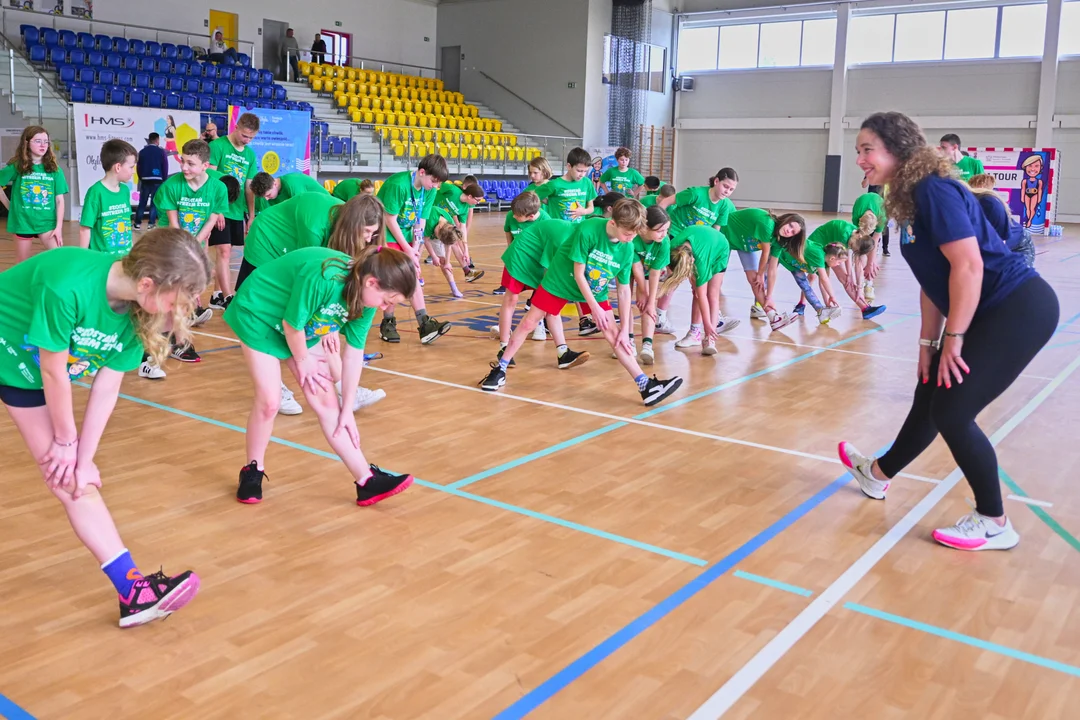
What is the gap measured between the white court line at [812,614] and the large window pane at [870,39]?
24917 mm

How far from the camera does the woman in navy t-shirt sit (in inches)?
136

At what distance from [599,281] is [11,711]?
426cm

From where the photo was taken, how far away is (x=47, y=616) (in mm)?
3064

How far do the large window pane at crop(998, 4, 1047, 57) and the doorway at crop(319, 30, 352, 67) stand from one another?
17.2 meters

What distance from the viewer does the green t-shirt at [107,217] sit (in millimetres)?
6434

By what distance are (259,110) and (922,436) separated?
52.3ft

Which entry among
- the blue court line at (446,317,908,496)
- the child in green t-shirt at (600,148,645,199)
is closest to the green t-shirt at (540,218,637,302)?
the blue court line at (446,317,908,496)

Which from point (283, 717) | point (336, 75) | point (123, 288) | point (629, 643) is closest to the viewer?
point (283, 717)

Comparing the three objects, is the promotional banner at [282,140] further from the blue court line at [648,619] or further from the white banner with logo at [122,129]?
the blue court line at [648,619]

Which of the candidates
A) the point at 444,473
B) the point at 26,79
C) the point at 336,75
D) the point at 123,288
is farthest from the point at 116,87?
the point at 123,288

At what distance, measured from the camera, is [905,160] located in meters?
3.60

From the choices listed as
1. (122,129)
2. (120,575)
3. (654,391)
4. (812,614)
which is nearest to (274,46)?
(122,129)

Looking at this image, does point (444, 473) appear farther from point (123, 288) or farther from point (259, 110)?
point (259, 110)

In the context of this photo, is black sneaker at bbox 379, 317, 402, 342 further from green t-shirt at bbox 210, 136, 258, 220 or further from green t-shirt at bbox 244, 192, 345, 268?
green t-shirt at bbox 244, 192, 345, 268
